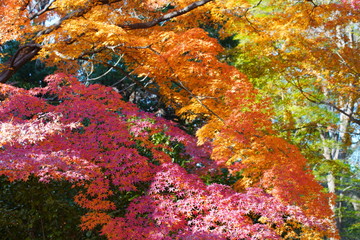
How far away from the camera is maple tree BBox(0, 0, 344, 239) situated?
3887mm

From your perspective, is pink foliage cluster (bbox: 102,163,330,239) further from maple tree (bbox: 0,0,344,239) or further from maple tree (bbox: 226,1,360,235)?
maple tree (bbox: 226,1,360,235)

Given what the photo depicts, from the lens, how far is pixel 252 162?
5578mm

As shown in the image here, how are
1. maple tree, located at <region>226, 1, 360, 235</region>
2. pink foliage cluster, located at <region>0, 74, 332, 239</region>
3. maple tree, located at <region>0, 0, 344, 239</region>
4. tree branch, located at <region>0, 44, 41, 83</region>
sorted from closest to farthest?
pink foliage cluster, located at <region>0, 74, 332, 239</region>, maple tree, located at <region>0, 0, 344, 239</region>, tree branch, located at <region>0, 44, 41, 83</region>, maple tree, located at <region>226, 1, 360, 235</region>

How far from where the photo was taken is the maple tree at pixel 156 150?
153 inches

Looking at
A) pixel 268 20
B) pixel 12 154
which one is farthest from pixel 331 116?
pixel 12 154

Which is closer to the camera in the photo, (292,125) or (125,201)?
(125,201)

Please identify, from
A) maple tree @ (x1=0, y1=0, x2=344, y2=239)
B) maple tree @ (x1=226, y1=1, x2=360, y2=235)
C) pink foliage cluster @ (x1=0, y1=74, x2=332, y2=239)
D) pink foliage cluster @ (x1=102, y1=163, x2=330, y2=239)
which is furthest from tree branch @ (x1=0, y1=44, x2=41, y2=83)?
maple tree @ (x1=226, y1=1, x2=360, y2=235)

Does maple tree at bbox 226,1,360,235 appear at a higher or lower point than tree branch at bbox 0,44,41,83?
higher

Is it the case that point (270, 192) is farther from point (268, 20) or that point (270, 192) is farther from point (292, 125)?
point (268, 20)

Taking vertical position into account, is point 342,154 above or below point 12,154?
above

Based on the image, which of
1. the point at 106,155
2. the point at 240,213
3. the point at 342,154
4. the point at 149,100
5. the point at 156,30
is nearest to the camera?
the point at 240,213

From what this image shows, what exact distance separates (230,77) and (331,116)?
15.8ft

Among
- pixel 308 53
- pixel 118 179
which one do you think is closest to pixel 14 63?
pixel 118 179

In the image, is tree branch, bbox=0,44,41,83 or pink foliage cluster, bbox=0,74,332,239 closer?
pink foliage cluster, bbox=0,74,332,239
